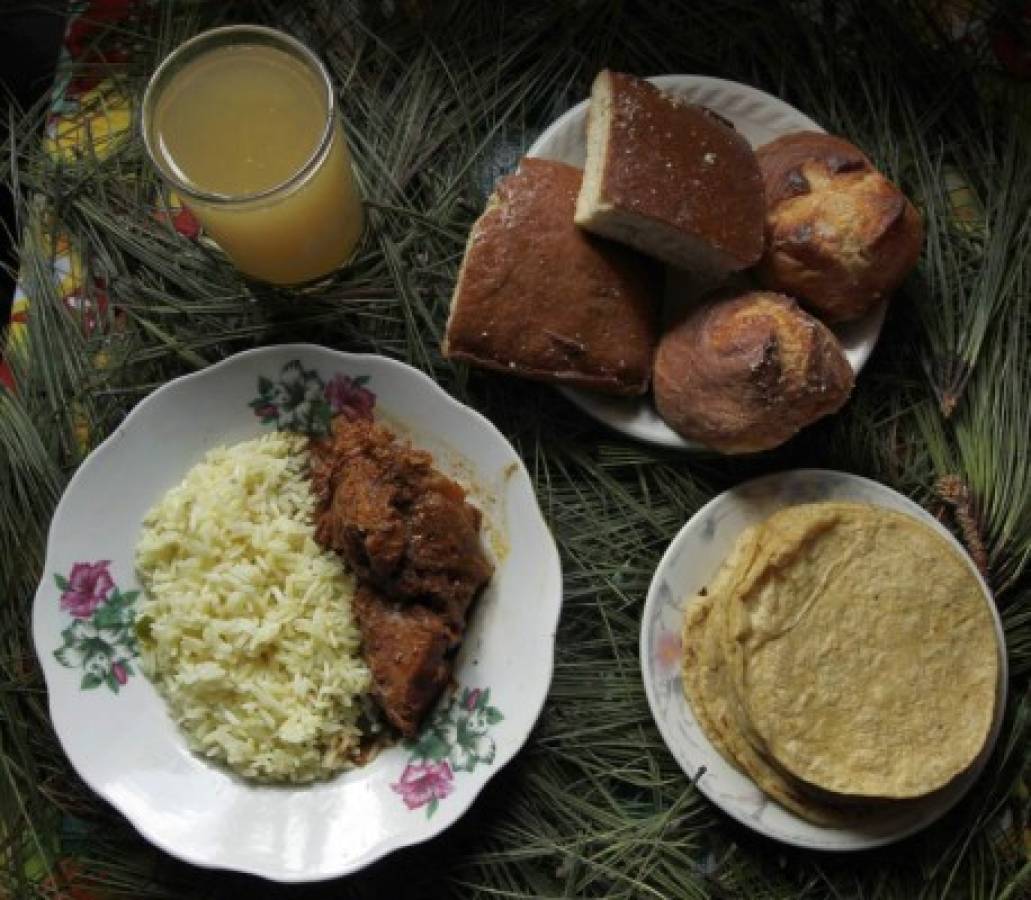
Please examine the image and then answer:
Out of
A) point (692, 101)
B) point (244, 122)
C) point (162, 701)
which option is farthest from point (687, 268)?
point (162, 701)

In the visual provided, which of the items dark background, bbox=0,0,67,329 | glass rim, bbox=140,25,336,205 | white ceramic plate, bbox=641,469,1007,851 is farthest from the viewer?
dark background, bbox=0,0,67,329

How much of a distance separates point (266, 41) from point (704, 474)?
92cm

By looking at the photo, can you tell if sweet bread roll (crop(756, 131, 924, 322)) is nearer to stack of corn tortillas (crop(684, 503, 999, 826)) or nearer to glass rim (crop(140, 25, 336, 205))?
stack of corn tortillas (crop(684, 503, 999, 826))

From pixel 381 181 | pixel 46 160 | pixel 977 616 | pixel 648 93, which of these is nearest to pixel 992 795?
pixel 977 616

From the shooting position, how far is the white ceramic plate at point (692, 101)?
5.60 feet

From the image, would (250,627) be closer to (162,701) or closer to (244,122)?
(162,701)

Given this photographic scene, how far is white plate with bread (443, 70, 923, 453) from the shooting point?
1.59m

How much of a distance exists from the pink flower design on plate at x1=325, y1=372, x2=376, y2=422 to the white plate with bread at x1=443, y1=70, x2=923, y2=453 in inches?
5.9

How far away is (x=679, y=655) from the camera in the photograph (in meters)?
1.68

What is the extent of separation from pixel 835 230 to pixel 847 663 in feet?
2.08

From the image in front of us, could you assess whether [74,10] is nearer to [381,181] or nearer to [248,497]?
[381,181]

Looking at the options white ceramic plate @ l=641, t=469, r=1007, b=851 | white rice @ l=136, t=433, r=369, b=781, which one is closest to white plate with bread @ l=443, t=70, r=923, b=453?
white ceramic plate @ l=641, t=469, r=1007, b=851

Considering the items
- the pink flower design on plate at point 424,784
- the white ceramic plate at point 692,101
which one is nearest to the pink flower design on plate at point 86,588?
the pink flower design on plate at point 424,784

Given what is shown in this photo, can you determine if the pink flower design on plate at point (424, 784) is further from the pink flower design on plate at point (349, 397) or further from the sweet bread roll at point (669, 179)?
the sweet bread roll at point (669, 179)
